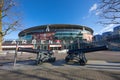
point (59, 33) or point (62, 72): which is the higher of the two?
point (59, 33)

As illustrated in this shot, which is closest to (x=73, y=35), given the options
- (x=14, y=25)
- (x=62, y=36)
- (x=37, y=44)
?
(x=62, y=36)

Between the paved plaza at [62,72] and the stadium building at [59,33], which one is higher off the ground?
the stadium building at [59,33]

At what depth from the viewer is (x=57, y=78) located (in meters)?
5.91

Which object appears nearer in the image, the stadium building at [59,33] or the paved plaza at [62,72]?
the paved plaza at [62,72]

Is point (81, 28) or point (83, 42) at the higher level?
point (81, 28)

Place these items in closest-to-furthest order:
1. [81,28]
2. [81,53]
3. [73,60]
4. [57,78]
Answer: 1. [57,78]
2. [81,53]
3. [73,60]
4. [81,28]

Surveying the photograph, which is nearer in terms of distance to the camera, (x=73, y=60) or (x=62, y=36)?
(x=73, y=60)

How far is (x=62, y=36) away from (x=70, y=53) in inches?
1836

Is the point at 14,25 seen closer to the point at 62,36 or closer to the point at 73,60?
the point at 73,60

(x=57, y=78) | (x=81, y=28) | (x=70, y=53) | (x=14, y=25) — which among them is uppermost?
(x=81, y=28)

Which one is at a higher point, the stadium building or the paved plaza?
the stadium building

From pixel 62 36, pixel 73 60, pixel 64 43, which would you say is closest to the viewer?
pixel 73 60

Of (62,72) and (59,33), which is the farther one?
(59,33)

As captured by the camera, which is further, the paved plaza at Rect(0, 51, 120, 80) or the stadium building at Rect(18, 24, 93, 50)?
the stadium building at Rect(18, 24, 93, 50)
